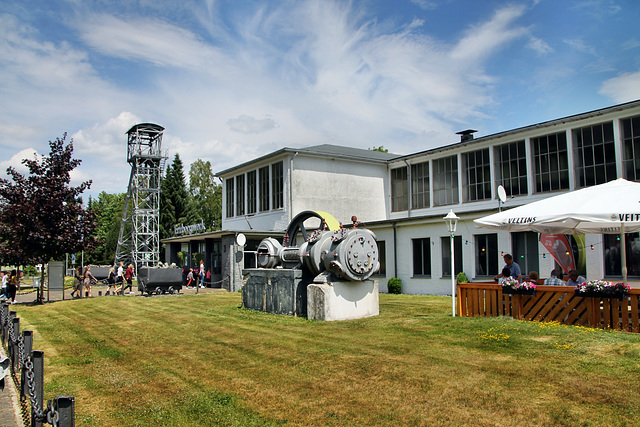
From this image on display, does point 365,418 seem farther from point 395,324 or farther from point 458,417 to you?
point 395,324

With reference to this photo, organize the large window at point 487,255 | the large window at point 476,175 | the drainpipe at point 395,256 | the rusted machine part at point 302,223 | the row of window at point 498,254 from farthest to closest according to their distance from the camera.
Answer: the large window at point 476,175 < the drainpipe at point 395,256 < the large window at point 487,255 < the row of window at point 498,254 < the rusted machine part at point 302,223

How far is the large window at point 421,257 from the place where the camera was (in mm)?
23673

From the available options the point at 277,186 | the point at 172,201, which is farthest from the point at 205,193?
the point at 277,186

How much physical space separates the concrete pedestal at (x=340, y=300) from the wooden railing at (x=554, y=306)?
237cm

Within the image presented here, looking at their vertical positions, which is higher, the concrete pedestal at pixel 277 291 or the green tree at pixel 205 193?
the green tree at pixel 205 193

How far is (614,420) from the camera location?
5.07 m

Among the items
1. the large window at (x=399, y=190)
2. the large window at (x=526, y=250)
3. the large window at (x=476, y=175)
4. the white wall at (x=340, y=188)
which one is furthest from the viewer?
the large window at (x=399, y=190)

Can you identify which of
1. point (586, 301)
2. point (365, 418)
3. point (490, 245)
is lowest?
point (365, 418)

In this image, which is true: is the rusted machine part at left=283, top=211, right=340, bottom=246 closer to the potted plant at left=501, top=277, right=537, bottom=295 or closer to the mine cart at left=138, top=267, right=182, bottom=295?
the potted plant at left=501, top=277, right=537, bottom=295

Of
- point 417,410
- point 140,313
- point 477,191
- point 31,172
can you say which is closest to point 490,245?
point 477,191

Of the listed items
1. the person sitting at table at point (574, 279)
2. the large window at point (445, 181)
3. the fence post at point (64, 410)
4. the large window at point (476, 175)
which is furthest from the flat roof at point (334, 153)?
Result: the fence post at point (64, 410)

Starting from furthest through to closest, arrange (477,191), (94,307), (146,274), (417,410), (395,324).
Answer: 1. (477,191)
2. (146,274)
3. (94,307)
4. (395,324)
5. (417,410)

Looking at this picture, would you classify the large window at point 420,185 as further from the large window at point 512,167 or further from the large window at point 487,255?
the large window at point 487,255

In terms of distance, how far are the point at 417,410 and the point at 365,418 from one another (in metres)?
0.62
